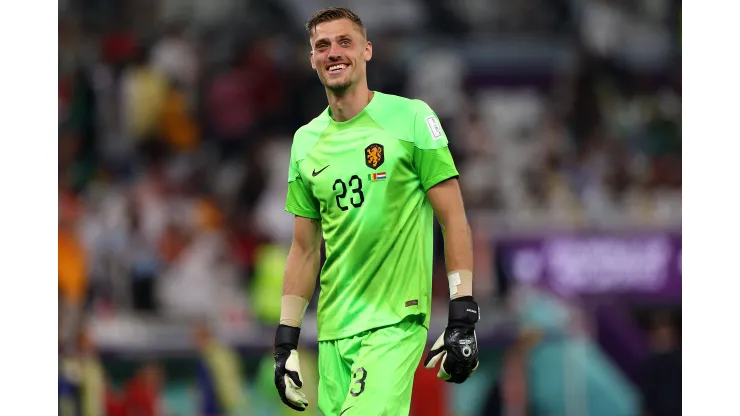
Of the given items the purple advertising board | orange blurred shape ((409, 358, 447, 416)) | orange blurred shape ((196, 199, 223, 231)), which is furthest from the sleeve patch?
orange blurred shape ((196, 199, 223, 231))

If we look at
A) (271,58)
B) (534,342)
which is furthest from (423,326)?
(271,58)

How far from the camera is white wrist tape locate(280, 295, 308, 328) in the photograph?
20.8 ft

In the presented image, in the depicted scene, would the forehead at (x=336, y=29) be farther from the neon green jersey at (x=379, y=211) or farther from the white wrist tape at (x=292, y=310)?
the white wrist tape at (x=292, y=310)

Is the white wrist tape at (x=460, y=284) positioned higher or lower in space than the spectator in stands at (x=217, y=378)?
higher

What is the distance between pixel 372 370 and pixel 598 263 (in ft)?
22.0

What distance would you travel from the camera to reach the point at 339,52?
19.8ft

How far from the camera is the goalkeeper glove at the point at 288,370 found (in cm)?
611

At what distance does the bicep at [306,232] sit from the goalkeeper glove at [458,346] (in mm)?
940

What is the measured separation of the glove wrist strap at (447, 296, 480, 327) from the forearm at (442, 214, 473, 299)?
2.6 inches

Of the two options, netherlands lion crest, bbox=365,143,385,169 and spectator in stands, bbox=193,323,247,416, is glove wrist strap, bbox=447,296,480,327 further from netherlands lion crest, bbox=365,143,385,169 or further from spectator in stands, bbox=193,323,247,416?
spectator in stands, bbox=193,323,247,416

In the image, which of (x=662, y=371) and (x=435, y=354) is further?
(x=662, y=371)

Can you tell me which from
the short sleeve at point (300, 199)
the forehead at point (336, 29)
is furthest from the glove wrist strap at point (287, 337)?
the forehead at point (336, 29)

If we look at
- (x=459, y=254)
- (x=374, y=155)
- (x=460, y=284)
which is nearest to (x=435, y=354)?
(x=460, y=284)

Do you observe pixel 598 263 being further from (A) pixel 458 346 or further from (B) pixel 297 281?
(A) pixel 458 346
